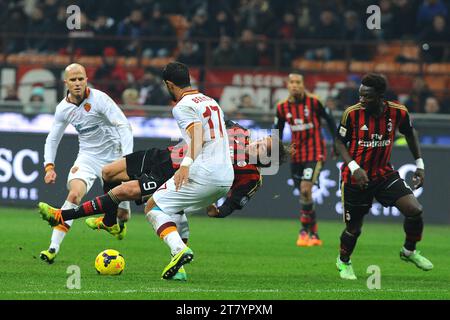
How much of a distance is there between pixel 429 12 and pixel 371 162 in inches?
481

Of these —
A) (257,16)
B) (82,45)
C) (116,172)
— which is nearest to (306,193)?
(116,172)

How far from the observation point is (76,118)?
1355cm

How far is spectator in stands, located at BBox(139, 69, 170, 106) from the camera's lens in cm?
2273

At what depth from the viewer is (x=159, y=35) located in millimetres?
24391

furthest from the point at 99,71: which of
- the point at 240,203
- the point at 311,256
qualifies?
the point at 240,203

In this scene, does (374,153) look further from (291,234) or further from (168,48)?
(168,48)

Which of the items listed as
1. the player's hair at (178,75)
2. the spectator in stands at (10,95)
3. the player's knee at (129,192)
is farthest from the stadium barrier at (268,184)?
the player's hair at (178,75)

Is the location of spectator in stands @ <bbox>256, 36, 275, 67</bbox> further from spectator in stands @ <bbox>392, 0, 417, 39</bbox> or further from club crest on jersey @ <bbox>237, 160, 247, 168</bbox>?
club crest on jersey @ <bbox>237, 160, 247, 168</bbox>

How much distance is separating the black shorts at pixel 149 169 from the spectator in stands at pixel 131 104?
8.96 metres

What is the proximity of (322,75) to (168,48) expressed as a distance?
3458mm

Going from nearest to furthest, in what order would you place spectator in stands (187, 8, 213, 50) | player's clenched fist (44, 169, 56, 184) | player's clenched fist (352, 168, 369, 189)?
player's clenched fist (352, 168, 369, 189)
player's clenched fist (44, 169, 56, 184)
spectator in stands (187, 8, 213, 50)

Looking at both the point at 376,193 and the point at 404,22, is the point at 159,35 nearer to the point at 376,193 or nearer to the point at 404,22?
the point at 404,22

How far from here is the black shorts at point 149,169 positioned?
11.9 m

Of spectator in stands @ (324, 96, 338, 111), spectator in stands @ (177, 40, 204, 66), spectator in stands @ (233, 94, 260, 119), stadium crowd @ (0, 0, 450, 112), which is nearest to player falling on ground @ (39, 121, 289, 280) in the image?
spectator in stands @ (233, 94, 260, 119)
